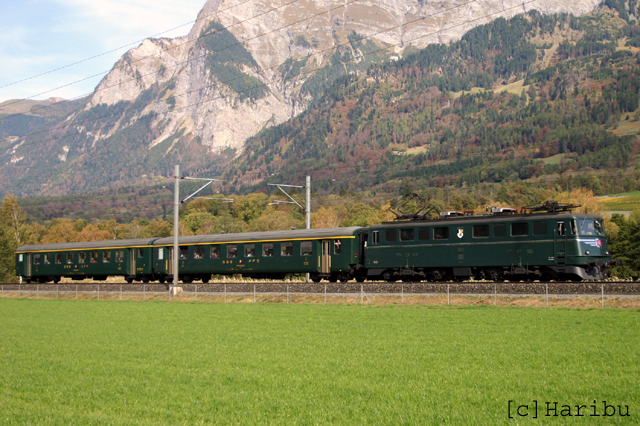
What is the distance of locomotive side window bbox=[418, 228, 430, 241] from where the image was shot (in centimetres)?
3719

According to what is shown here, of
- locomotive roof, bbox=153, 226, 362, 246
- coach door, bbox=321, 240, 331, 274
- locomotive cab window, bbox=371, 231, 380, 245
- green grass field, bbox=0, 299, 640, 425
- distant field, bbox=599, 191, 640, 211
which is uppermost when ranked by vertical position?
distant field, bbox=599, 191, 640, 211

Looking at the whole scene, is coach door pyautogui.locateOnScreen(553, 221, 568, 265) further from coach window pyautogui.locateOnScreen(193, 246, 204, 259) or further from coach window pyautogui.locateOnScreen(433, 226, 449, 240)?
coach window pyautogui.locateOnScreen(193, 246, 204, 259)

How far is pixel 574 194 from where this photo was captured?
11800 cm

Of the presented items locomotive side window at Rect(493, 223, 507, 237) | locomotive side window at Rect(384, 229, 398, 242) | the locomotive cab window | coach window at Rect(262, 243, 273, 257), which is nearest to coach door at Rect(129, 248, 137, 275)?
coach window at Rect(262, 243, 273, 257)

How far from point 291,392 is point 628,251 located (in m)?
76.1

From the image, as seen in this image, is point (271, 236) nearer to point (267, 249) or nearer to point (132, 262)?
point (267, 249)

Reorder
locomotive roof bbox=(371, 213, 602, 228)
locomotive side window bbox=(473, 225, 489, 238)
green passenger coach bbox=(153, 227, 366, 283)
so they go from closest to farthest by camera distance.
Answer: locomotive roof bbox=(371, 213, 602, 228), locomotive side window bbox=(473, 225, 489, 238), green passenger coach bbox=(153, 227, 366, 283)

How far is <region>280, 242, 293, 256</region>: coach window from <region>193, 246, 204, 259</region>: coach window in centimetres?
856

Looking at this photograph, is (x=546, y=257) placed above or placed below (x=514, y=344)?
above

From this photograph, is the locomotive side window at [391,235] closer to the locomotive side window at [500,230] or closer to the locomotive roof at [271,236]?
the locomotive roof at [271,236]

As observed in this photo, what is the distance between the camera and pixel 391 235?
38531mm

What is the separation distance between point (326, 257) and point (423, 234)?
7.47 meters

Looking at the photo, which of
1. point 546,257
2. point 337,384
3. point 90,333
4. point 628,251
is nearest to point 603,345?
point 337,384

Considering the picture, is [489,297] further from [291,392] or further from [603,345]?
[291,392]
